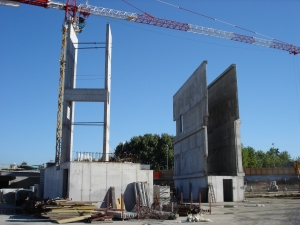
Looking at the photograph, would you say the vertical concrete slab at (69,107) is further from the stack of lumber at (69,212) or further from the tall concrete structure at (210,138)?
the tall concrete structure at (210,138)

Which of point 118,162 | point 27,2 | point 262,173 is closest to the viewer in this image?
point 118,162

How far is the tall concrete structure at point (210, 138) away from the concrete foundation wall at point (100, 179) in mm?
15579

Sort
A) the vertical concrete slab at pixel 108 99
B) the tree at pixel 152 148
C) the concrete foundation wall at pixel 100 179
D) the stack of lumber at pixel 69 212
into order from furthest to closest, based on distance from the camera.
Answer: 1. the tree at pixel 152 148
2. the vertical concrete slab at pixel 108 99
3. the concrete foundation wall at pixel 100 179
4. the stack of lumber at pixel 69 212

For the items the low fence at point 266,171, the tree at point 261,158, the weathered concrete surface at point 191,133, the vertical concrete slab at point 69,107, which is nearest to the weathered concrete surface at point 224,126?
the weathered concrete surface at point 191,133

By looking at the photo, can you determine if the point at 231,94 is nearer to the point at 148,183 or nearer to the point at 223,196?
the point at 223,196

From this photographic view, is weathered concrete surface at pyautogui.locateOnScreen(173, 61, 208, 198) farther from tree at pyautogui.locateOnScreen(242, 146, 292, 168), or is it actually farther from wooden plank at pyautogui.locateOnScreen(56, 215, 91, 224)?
tree at pyautogui.locateOnScreen(242, 146, 292, 168)

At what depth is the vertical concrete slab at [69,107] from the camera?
29.5m

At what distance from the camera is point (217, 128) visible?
1917 inches

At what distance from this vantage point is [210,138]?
51.9 meters

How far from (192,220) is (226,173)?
2624 centimetres

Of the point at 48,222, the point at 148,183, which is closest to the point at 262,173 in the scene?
the point at 148,183

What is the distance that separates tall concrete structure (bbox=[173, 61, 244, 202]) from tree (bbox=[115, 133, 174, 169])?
29.9 metres

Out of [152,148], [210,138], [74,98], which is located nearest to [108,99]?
[74,98]

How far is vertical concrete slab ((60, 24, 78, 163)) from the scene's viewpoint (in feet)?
96.6
